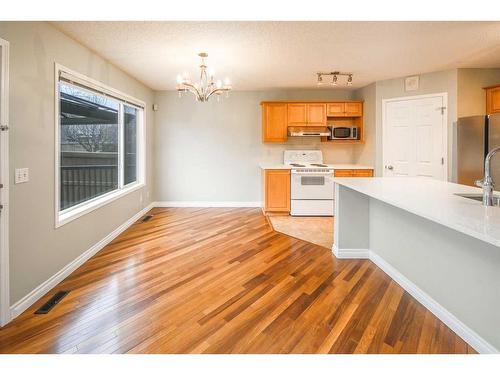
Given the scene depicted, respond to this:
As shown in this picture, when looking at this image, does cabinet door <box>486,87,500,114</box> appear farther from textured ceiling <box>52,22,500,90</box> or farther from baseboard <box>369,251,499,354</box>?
baseboard <box>369,251,499,354</box>

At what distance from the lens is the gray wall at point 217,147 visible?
19.7 feet

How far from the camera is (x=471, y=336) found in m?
1.81

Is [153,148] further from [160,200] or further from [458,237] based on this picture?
[458,237]

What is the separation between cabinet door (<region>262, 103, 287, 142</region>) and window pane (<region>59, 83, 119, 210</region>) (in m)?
2.61

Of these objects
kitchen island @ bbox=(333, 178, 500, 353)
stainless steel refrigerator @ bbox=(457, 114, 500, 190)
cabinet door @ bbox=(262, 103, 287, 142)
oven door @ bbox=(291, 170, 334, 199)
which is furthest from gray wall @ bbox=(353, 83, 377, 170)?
kitchen island @ bbox=(333, 178, 500, 353)

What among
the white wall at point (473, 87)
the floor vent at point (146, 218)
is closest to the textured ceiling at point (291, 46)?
the white wall at point (473, 87)

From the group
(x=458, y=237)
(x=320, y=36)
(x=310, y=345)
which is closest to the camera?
(x=310, y=345)

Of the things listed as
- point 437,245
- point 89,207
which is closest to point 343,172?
point 437,245

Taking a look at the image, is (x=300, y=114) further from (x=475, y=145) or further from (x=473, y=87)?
(x=475, y=145)

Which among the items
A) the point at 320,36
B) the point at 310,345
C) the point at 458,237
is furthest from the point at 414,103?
the point at 310,345

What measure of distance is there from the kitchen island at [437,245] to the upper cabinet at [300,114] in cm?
273

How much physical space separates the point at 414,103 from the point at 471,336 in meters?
3.93

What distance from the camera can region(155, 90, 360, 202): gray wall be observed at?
600 centimetres

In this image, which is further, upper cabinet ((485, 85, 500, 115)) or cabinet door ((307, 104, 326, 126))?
cabinet door ((307, 104, 326, 126))
